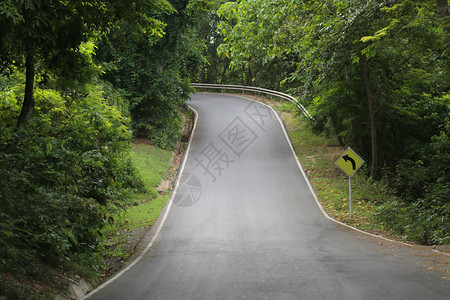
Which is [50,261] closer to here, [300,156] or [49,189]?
[49,189]

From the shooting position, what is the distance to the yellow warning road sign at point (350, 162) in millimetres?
16656

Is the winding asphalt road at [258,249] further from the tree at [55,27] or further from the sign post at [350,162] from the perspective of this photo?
the tree at [55,27]

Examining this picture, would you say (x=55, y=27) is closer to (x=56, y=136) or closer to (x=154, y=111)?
(x=56, y=136)

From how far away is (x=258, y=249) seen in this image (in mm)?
11258

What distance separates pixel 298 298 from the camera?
22.8ft

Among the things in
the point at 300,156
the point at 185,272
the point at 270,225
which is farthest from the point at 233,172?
the point at 185,272

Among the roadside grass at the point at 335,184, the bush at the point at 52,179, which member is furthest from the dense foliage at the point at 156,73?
the bush at the point at 52,179

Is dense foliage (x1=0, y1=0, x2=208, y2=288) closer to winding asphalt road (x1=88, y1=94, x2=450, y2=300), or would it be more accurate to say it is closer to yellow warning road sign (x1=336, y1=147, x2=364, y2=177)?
winding asphalt road (x1=88, y1=94, x2=450, y2=300)

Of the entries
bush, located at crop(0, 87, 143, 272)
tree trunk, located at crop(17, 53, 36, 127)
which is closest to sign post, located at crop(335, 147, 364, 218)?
bush, located at crop(0, 87, 143, 272)

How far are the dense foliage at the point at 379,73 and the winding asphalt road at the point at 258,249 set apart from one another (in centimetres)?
318

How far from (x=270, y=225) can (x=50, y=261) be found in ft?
26.4

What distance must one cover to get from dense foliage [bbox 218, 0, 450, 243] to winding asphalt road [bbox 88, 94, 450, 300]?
318 centimetres

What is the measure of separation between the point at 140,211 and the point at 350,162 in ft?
27.4

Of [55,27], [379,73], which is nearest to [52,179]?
[55,27]
